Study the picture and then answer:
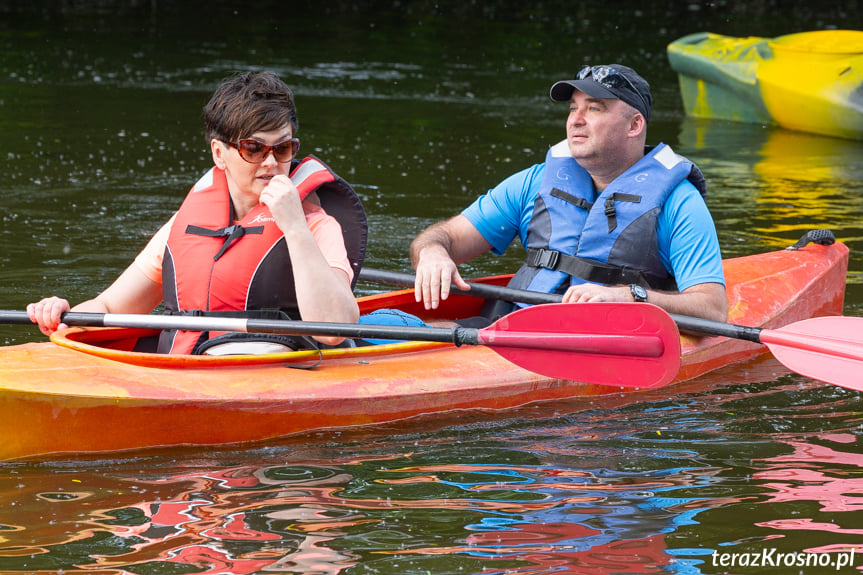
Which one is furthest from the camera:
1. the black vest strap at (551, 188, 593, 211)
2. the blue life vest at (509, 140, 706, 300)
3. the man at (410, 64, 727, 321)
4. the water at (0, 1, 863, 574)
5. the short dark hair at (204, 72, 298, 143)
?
the black vest strap at (551, 188, 593, 211)

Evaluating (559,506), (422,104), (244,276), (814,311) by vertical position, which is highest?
(422,104)

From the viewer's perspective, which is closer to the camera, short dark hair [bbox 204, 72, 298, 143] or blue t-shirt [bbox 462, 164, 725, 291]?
short dark hair [bbox 204, 72, 298, 143]

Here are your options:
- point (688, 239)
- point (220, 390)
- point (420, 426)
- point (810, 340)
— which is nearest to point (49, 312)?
point (220, 390)

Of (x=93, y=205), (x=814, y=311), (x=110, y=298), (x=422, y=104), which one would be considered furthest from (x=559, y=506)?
(x=422, y=104)

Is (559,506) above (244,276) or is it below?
below

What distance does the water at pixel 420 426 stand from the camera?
9.46 feet

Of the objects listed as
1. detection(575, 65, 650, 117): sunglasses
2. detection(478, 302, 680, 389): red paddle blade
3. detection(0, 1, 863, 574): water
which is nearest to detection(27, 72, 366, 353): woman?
detection(0, 1, 863, 574): water

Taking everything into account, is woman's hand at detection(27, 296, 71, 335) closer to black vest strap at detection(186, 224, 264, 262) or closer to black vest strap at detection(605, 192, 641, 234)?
black vest strap at detection(186, 224, 264, 262)

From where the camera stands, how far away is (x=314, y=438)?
11.9 ft

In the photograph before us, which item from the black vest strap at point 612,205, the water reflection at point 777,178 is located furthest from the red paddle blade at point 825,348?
the water reflection at point 777,178

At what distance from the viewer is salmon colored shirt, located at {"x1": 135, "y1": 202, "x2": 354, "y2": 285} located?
11.2ft

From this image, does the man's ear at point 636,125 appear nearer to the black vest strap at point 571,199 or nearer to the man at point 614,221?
the man at point 614,221

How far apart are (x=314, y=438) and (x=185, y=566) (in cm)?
97

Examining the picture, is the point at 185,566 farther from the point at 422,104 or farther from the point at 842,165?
the point at 422,104
